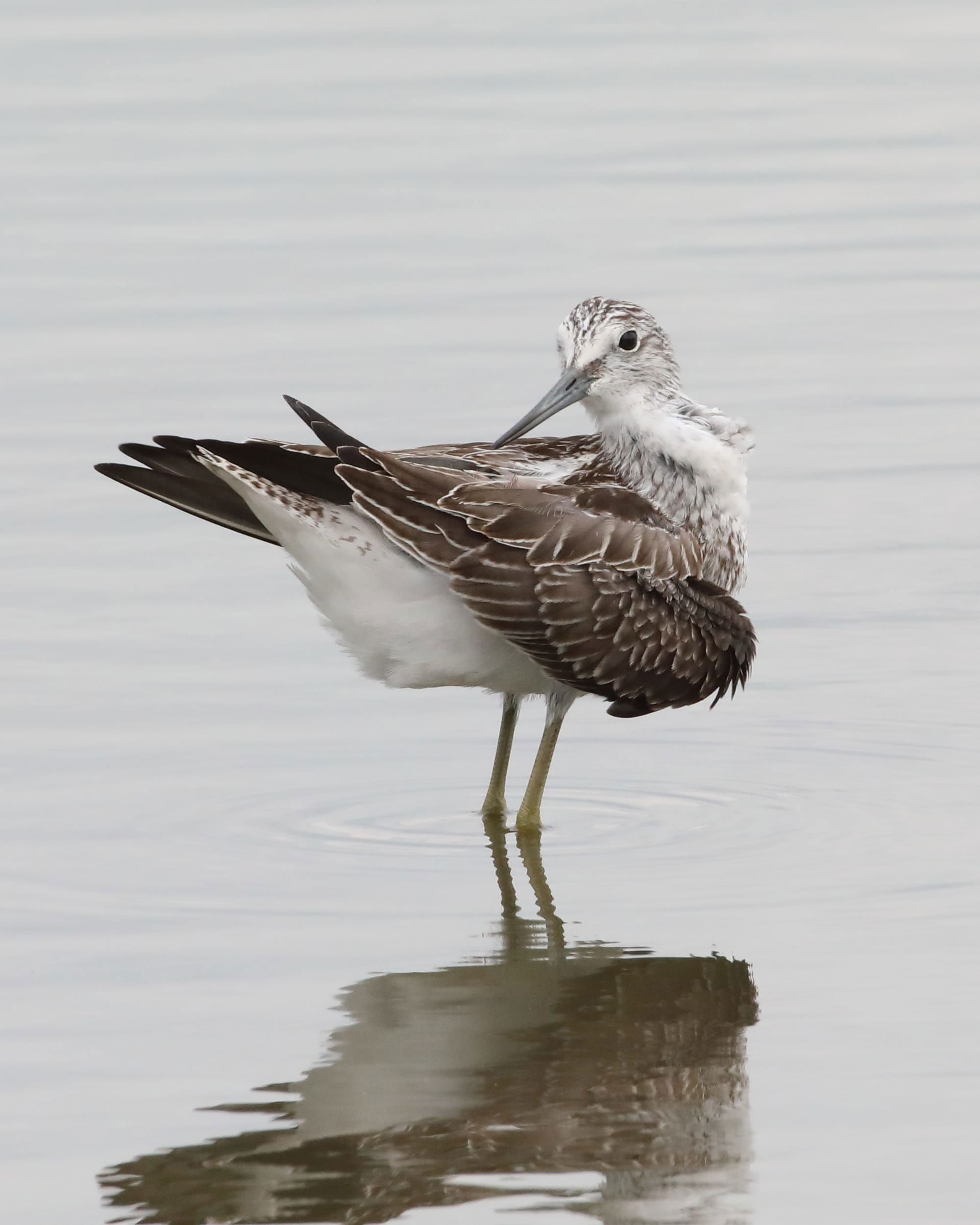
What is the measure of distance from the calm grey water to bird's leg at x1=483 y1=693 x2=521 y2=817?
6.2 inches

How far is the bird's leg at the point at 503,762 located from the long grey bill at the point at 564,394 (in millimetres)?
1077

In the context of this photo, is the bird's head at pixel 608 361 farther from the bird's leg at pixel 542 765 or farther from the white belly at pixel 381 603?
the bird's leg at pixel 542 765

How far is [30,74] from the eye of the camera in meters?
22.5

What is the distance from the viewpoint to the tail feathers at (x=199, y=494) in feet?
33.5

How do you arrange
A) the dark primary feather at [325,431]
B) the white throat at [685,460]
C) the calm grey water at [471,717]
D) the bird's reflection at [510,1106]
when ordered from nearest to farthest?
1. the bird's reflection at [510,1106]
2. the calm grey water at [471,717]
3. the dark primary feather at [325,431]
4. the white throat at [685,460]

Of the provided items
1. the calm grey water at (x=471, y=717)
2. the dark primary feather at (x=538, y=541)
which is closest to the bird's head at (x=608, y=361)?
the dark primary feather at (x=538, y=541)

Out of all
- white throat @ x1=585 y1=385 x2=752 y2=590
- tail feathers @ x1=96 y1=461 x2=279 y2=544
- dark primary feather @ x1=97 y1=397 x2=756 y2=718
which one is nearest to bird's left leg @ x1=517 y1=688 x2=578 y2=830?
dark primary feather @ x1=97 y1=397 x2=756 y2=718

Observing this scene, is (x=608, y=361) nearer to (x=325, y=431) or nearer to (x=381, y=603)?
(x=325, y=431)

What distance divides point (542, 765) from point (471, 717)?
124 centimetres

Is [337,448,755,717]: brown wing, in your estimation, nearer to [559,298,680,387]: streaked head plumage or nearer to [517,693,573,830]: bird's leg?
[517,693,573,830]: bird's leg

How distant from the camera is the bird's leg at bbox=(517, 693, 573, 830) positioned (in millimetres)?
10266

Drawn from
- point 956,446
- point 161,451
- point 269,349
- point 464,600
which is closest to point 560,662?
point 464,600

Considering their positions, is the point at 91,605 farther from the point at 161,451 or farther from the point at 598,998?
the point at 598,998

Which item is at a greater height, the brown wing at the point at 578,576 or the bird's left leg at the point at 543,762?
the brown wing at the point at 578,576
